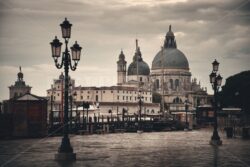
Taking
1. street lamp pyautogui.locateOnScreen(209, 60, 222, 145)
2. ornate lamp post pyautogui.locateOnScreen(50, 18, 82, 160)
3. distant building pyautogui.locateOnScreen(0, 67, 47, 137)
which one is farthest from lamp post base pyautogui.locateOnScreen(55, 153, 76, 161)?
distant building pyautogui.locateOnScreen(0, 67, 47, 137)

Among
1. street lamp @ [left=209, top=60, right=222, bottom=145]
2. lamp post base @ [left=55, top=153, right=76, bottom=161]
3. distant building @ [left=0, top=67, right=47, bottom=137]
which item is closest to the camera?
lamp post base @ [left=55, top=153, right=76, bottom=161]

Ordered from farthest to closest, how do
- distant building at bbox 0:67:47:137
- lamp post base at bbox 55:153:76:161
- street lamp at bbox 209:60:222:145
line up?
distant building at bbox 0:67:47:137
street lamp at bbox 209:60:222:145
lamp post base at bbox 55:153:76:161

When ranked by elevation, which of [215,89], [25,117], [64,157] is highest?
[215,89]

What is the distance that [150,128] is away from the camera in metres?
66.7

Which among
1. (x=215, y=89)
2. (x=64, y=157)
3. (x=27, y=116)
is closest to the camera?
(x=64, y=157)

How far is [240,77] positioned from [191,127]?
44.0 m

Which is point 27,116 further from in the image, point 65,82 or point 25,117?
point 65,82

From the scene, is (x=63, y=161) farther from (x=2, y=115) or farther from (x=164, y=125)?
(x=164, y=125)

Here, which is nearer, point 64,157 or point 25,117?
point 64,157

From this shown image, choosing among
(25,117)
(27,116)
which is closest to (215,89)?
(27,116)

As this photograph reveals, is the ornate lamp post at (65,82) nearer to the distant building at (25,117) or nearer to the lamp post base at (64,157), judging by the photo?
the lamp post base at (64,157)

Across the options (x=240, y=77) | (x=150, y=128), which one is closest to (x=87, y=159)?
(x=150, y=128)

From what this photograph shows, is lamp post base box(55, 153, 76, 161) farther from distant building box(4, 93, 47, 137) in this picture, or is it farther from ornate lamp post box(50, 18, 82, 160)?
distant building box(4, 93, 47, 137)

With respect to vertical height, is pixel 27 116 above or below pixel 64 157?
above
